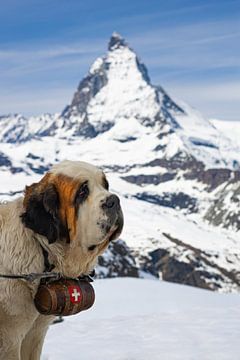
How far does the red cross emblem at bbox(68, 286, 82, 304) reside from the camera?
6316 millimetres

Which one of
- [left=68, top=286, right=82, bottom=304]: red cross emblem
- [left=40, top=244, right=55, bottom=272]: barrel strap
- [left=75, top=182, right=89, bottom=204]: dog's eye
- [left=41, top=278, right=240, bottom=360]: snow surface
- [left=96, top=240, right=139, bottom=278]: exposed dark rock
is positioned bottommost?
[left=96, top=240, right=139, bottom=278]: exposed dark rock

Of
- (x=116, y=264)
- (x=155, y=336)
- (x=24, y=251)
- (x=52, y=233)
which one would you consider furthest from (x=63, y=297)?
(x=116, y=264)

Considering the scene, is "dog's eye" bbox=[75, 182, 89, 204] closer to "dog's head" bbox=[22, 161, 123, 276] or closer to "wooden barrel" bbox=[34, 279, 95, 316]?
"dog's head" bbox=[22, 161, 123, 276]

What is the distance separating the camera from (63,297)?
20.5 feet

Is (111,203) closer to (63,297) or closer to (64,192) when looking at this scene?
(64,192)

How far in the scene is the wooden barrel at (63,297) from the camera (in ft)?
20.1

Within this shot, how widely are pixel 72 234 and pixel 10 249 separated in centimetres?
67

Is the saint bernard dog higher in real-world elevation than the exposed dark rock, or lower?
higher

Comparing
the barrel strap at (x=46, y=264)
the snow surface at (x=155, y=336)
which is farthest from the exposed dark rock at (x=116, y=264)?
the barrel strap at (x=46, y=264)

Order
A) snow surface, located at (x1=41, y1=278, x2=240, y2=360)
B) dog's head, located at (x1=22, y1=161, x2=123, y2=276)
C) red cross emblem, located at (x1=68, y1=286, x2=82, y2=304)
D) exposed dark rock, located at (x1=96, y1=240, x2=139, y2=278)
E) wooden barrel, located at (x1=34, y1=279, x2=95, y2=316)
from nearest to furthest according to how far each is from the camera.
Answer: dog's head, located at (x1=22, y1=161, x2=123, y2=276), wooden barrel, located at (x1=34, y1=279, x2=95, y2=316), red cross emblem, located at (x1=68, y1=286, x2=82, y2=304), snow surface, located at (x1=41, y1=278, x2=240, y2=360), exposed dark rock, located at (x1=96, y1=240, x2=139, y2=278)

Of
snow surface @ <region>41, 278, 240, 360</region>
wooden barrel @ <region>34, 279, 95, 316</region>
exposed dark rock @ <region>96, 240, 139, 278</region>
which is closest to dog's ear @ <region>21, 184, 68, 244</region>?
wooden barrel @ <region>34, 279, 95, 316</region>

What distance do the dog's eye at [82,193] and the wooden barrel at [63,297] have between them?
0.90 m

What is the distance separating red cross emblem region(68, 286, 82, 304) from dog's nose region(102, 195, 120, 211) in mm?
950

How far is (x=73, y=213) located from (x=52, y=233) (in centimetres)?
27
